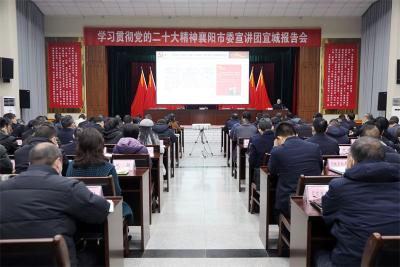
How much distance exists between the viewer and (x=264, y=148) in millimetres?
4543

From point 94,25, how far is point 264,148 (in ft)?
29.1

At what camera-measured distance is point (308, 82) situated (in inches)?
482

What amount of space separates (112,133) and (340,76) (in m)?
8.72

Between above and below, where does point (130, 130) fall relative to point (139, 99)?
below

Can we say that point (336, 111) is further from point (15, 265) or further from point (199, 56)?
point (15, 265)

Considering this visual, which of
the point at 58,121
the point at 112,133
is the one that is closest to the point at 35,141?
the point at 112,133

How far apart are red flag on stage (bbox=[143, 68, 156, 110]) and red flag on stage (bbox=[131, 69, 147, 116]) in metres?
0.12

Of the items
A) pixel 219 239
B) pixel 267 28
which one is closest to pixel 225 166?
pixel 219 239

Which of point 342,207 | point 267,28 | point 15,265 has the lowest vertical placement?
point 15,265

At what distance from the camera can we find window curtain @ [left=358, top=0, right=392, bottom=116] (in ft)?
33.4

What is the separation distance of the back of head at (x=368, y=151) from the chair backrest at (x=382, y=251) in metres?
0.52

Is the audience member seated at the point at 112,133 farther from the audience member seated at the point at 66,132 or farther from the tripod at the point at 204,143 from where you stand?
the tripod at the point at 204,143

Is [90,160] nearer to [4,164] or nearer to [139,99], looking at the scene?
[4,164]

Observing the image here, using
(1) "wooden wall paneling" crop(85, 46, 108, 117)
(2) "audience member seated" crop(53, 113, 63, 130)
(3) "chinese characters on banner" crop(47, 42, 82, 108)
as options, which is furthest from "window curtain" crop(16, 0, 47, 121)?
(2) "audience member seated" crop(53, 113, 63, 130)
